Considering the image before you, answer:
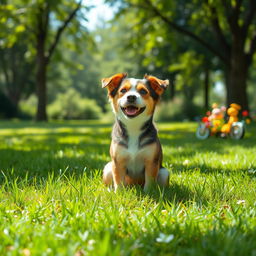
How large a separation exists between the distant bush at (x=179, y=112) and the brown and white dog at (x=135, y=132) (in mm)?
20908

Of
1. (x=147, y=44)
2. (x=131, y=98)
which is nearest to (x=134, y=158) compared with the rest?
(x=131, y=98)

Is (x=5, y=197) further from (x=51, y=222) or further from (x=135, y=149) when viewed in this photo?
(x=135, y=149)

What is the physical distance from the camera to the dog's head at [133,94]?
3047 millimetres

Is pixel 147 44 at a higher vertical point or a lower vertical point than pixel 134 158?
higher

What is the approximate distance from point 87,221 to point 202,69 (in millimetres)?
23631

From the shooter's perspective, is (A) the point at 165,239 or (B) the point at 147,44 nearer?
(A) the point at 165,239

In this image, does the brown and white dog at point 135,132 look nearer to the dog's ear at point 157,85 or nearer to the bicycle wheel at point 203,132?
the dog's ear at point 157,85

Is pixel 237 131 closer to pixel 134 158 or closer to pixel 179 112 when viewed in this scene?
pixel 134 158

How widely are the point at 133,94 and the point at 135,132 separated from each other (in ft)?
1.35

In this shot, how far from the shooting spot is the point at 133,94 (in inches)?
119

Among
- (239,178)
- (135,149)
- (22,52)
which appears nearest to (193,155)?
(239,178)

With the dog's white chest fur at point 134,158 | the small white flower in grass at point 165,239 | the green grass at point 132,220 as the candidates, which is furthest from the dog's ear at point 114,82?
the small white flower in grass at point 165,239

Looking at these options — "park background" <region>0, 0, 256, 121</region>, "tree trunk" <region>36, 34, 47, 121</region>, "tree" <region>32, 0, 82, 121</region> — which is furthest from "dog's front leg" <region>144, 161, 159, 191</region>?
"tree trunk" <region>36, 34, 47, 121</region>

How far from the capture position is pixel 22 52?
113 ft
